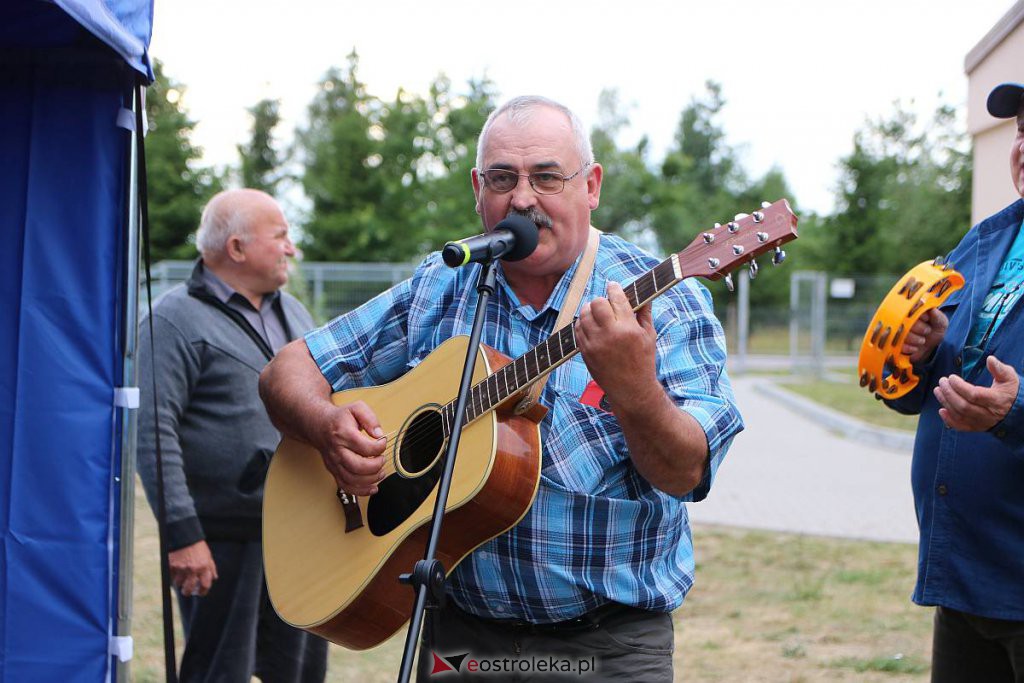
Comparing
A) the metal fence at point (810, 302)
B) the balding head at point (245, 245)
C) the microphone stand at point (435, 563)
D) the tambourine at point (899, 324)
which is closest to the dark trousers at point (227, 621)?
the balding head at point (245, 245)

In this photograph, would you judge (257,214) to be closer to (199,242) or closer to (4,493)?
(199,242)

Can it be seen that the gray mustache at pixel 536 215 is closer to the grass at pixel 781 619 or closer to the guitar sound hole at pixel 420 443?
the guitar sound hole at pixel 420 443

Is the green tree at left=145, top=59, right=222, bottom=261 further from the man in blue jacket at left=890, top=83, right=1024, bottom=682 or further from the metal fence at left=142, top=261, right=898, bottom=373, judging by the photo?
the man in blue jacket at left=890, top=83, right=1024, bottom=682

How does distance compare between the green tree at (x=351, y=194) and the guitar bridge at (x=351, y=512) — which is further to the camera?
the green tree at (x=351, y=194)

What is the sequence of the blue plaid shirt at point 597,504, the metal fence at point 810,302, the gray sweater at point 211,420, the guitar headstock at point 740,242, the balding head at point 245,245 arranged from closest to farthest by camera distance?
1. the guitar headstock at point 740,242
2. the blue plaid shirt at point 597,504
3. the gray sweater at point 211,420
4. the balding head at point 245,245
5. the metal fence at point 810,302

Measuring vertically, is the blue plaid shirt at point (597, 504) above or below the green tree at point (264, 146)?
below

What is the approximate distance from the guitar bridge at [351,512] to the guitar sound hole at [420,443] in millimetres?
182

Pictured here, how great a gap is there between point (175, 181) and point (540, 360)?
99.6 feet

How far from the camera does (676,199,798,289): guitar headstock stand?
1931 mm

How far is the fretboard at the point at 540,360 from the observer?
79.3 inches

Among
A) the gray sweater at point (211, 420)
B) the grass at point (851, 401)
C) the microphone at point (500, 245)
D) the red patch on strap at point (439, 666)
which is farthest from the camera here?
the grass at point (851, 401)

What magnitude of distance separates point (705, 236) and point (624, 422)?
0.40m

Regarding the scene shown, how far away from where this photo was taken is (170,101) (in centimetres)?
2888

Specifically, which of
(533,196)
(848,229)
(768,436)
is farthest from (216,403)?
(848,229)
